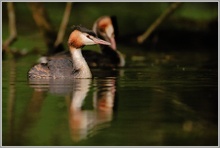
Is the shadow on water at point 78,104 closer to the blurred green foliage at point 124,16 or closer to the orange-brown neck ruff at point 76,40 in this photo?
the orange-brown neck ruff at point 76,40

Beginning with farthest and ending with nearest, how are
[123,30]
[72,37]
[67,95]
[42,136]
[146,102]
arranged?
[123,30]
[72,37]
[67,95]
[146,102]
[42,136]

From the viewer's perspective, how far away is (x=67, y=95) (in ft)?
37.5

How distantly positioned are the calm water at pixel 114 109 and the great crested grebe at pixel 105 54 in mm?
1168

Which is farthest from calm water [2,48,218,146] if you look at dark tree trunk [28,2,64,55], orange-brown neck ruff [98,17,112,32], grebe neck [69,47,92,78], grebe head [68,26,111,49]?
dark tree trunk [28,2,64,55]

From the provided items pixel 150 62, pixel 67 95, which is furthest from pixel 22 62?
pixel 67 95

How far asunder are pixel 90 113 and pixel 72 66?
14.7 ft

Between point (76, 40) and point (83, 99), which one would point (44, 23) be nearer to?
point (76, 40)

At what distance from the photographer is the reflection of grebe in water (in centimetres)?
859

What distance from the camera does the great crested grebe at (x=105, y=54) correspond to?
16828 millimetres

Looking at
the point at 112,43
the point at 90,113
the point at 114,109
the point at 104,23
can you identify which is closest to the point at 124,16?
the point at 104,23

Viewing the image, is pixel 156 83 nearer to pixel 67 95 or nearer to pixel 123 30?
pixel 67 95

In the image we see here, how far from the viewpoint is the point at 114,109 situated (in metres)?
10.1

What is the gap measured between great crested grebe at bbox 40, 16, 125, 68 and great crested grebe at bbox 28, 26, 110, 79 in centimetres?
179

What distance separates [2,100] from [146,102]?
1.84 meters
